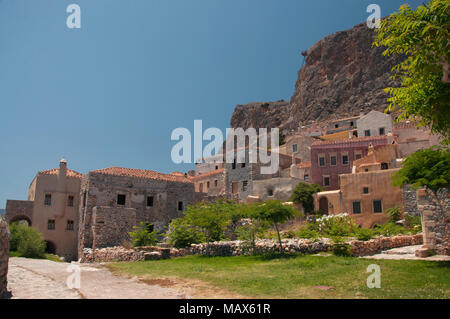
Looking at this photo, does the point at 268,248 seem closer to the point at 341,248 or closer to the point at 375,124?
the point at 341,248

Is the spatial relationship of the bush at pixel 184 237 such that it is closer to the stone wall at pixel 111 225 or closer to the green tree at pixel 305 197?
the stone wall at pixel 111 225

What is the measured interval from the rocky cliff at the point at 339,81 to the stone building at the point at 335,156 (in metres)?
32.6

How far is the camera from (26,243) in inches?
891

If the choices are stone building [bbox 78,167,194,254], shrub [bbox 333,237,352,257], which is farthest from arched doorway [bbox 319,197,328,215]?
shrub [bbox 333,237,352,257]

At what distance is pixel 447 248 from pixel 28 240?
24164 mm

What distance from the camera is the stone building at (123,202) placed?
27906 mm

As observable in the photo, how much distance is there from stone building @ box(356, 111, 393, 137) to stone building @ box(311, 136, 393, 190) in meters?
6.95

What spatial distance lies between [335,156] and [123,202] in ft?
79.5

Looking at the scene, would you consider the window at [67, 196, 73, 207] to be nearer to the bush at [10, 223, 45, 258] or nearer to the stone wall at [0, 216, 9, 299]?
the bush at [10, 223, 45, 258]

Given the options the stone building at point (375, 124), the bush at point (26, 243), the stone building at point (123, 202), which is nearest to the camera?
the bush at point (26, 243)

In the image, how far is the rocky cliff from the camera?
73.4 meters

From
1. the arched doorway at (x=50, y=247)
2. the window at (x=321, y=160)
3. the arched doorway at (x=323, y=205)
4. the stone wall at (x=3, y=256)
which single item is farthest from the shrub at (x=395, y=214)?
the arched doorway at (x=50, y=247)

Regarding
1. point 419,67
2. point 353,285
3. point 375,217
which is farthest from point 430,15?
point 375,217
